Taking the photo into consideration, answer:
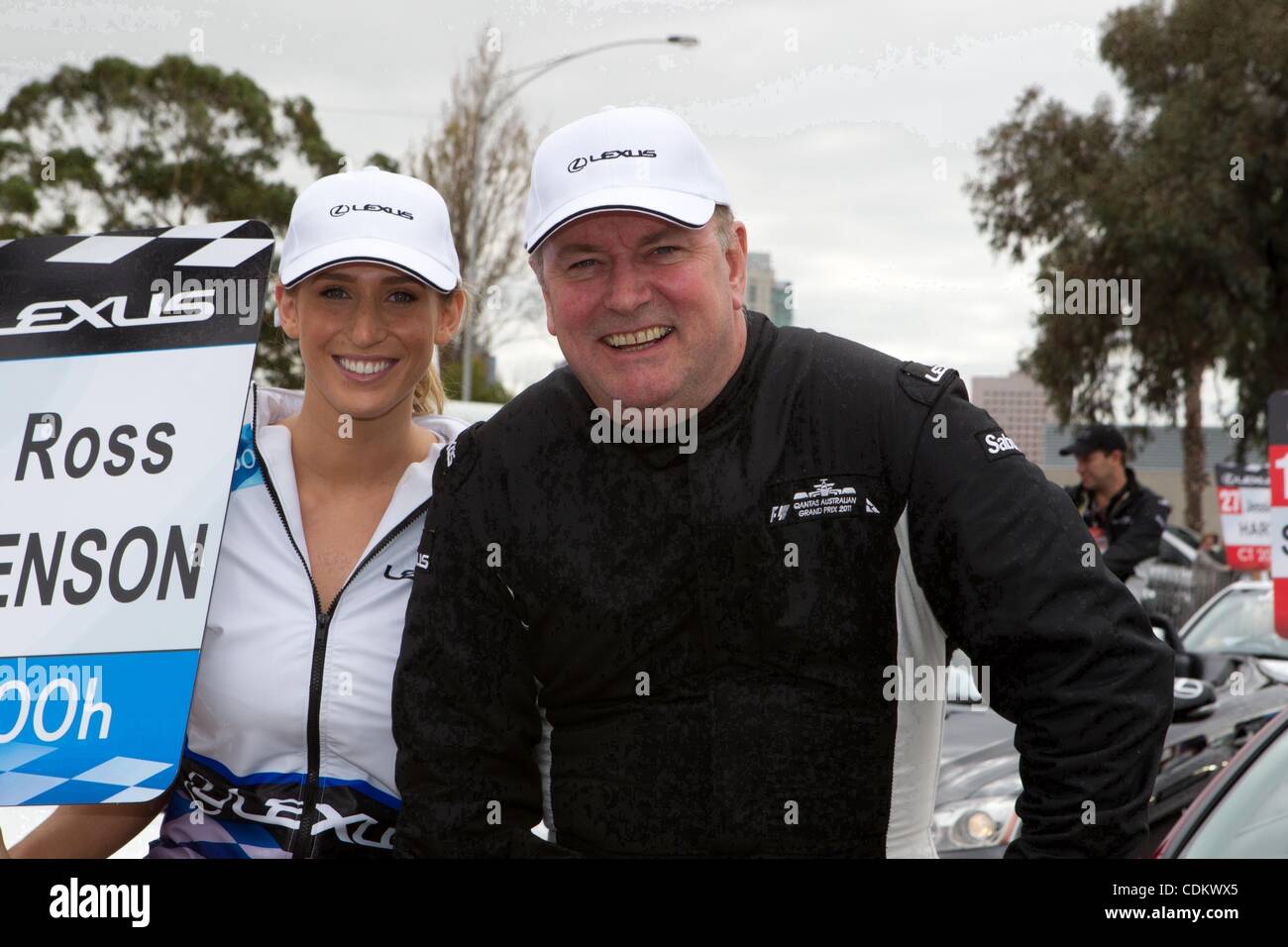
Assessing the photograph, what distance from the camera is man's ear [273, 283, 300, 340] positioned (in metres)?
2.79

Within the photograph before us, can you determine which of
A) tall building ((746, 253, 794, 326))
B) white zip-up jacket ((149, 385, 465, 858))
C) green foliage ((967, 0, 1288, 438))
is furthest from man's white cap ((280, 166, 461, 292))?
green foliage ((967, 0, 1288, 438))

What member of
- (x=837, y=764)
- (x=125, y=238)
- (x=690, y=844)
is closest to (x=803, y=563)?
(x=837, y=764)

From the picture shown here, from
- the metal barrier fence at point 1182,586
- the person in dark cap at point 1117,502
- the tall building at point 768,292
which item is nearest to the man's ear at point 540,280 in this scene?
the tall building at point 768,292

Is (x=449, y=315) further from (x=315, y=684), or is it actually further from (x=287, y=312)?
(x=315, y=684)

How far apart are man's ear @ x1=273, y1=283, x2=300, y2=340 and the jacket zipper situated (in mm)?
333

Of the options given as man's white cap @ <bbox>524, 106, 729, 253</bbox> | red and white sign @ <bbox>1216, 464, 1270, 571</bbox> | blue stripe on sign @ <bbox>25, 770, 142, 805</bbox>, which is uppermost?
man's white cap @ <bbox>524, 106, 729, 253</bbox>

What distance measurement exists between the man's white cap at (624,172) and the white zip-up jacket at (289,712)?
0.78 meters

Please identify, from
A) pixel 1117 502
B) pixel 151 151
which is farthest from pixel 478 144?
pixel 1117 502

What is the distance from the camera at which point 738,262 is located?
242 cm

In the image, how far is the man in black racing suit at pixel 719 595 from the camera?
6.63 ft

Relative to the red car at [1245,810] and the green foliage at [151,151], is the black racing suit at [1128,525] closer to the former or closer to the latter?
the red car at [1245,810]

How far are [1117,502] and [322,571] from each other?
6.75 meters

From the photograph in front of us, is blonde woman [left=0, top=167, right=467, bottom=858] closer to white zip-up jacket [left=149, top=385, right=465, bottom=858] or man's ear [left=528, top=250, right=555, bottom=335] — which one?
white zip-up jacket [left=149, top=385, right=465, bottom=858]
